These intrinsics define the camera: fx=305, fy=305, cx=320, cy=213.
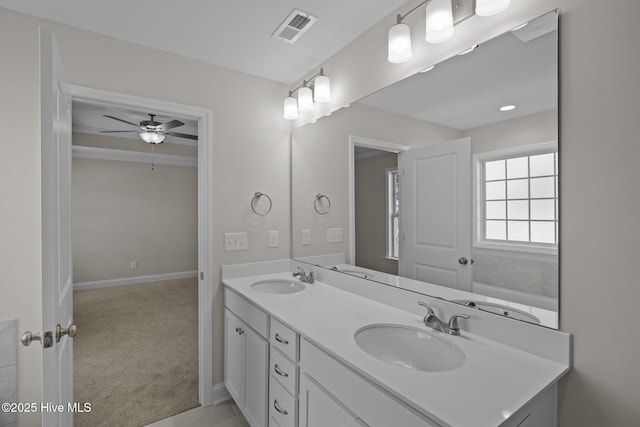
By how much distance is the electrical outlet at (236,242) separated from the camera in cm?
222

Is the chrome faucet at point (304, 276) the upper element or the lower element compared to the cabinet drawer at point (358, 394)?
upper

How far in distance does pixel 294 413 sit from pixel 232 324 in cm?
86

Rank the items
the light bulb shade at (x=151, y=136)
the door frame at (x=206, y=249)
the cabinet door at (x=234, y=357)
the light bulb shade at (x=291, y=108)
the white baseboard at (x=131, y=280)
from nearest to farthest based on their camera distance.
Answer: the cabinet door at (x=234, y=357) < the door frame at (x=206, y=249) < the light bulb shade at (x=291, y=108) < the light bulb shade at (x=151, y=136) < the white baseboard at (x=131, y=280)

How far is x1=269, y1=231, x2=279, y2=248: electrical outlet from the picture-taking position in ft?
7.89

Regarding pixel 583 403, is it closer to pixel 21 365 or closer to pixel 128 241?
pixel 21 365

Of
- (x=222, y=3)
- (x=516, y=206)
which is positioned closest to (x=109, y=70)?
(x=222, y=3)

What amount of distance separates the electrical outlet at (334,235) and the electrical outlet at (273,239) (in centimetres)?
49

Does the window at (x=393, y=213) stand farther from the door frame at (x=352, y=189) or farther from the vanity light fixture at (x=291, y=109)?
the vanity light fixture at (x=291, y=109)

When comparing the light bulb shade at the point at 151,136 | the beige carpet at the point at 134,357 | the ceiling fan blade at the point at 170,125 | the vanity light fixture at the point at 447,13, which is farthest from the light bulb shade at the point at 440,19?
the light bulb shade at the point at 151,136

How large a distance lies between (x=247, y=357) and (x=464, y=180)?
1.53 meters

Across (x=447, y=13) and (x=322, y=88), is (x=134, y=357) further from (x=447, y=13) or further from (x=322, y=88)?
(x=447, y=13)

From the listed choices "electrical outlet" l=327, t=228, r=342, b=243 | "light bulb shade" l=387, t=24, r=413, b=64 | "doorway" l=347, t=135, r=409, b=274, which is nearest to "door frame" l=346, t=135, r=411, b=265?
"doorway" l=347, t=135, r=409, b=274

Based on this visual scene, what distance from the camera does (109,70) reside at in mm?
1839

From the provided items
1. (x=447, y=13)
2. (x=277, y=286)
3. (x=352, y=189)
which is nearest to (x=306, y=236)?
(x=277, y=286)
